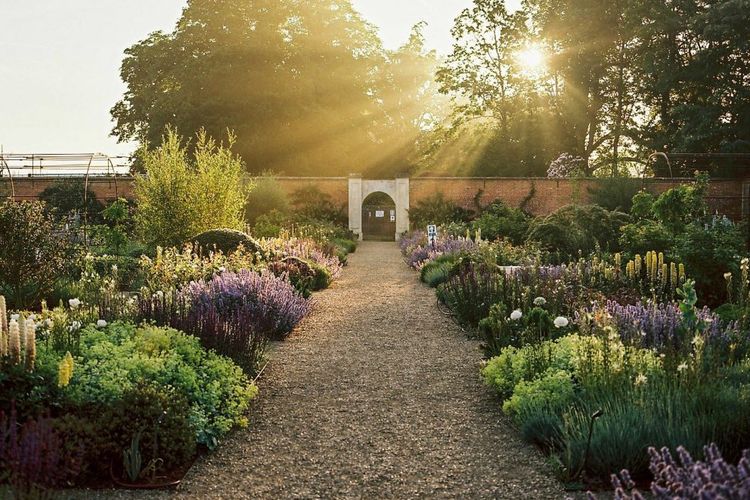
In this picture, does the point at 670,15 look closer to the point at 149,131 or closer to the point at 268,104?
the point at 268,104

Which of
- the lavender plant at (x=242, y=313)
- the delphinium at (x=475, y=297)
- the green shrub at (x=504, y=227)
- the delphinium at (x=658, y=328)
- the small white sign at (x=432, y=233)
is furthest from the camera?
the green shrub at (x=504, y=227)

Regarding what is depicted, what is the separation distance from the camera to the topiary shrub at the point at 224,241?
1288 cm

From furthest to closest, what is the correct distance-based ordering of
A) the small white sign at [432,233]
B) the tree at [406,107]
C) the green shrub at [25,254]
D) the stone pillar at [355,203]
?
the tree at [406,107], the stone pillar at [355,203], the small white sign at [432,233], the green shrub at [25,254]

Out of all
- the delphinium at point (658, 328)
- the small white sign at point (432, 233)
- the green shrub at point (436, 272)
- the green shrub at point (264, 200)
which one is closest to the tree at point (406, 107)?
the green shrub at point (264, 200)

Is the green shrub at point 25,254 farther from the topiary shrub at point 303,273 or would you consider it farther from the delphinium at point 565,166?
the delphinium at point 565,166

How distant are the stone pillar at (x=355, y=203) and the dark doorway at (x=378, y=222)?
111 centimetres

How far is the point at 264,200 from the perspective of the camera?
25828mm

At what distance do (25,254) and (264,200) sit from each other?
16.3 m

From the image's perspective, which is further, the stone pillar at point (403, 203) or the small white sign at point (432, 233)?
the stone pillar at point (403, 203)

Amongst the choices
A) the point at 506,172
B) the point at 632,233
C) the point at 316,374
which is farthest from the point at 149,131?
the point at 316,374

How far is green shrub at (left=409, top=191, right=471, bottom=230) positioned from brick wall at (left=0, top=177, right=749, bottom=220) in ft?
1.02

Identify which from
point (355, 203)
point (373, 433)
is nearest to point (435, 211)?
point (355, 203)

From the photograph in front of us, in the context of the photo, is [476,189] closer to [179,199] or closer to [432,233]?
[432,233]

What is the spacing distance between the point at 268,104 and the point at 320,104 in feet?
8.12
